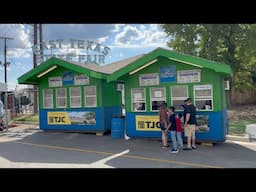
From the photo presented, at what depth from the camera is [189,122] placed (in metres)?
10.4

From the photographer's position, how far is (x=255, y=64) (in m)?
26.0

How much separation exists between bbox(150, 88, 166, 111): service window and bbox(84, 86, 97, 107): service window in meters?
3.34

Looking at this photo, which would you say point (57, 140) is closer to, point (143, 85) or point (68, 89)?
point (68, 89)

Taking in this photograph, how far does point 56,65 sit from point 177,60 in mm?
6600

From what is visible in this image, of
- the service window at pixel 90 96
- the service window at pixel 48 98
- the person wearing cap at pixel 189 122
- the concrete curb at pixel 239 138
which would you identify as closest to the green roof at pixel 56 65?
the service window at pixel 48 98

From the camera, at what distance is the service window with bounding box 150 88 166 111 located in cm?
1209

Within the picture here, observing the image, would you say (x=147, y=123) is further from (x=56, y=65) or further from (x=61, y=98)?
(x=56, y=65)

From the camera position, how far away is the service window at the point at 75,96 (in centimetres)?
1489

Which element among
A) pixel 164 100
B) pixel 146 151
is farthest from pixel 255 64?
pixel 146 151

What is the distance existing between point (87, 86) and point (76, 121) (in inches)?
73.3

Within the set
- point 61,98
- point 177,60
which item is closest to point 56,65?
point 61,98

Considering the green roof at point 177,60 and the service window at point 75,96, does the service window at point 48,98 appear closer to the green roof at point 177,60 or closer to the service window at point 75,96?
the service window at point 75,96

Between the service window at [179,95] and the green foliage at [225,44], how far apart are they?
12.5 metres

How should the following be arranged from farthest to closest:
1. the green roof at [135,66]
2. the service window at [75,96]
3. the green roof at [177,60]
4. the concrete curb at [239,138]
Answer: the service window at [75,96], the concrete curb at [239,138], the green roof at [135,66], the green roof at [177,60]
